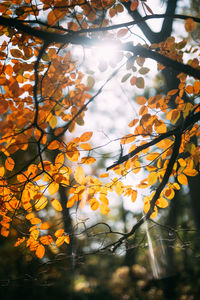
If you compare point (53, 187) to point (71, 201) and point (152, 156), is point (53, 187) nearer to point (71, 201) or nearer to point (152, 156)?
Result: point (71, 201)

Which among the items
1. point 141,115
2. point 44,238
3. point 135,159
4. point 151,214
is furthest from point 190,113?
point 44,238

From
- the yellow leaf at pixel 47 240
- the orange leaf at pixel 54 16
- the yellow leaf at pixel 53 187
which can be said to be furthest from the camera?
the yellow leaf at pixel 47 240

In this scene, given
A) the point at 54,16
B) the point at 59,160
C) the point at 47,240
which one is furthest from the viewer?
the point at 47,240

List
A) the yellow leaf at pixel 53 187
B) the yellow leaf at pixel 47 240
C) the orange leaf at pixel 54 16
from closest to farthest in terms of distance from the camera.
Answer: the orange leaf at pixel 54 16 → the yellow leaf at pixel 53 187 → the yellow leaf at pixel 47 240

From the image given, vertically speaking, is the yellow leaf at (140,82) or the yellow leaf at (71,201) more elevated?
the yellow leaf at (140,82)

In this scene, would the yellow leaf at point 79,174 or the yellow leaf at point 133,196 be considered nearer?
the yellow leaf at point 79,174

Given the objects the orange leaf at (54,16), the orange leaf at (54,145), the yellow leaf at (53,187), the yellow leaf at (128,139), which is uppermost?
the orange leaf at (54,16)

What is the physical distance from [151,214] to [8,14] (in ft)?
7.25

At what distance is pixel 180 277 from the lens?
261 inches

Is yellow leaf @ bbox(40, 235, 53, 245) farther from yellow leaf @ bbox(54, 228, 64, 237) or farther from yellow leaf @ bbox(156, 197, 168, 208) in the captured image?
yellow leaf @ bbox(156, 197, 168, 208)

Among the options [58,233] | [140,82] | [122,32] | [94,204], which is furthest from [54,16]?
[58,233]

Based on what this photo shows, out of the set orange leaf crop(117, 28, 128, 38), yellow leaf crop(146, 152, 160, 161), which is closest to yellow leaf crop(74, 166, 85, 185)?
yellow leaf crop(146, 152, 160, 161)

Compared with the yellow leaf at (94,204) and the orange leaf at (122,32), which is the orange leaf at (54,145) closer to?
the yellow leaf at (94,204)

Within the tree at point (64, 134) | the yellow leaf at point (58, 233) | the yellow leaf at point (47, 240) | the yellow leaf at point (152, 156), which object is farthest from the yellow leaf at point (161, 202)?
the yellow leaf at point (47, 240)
